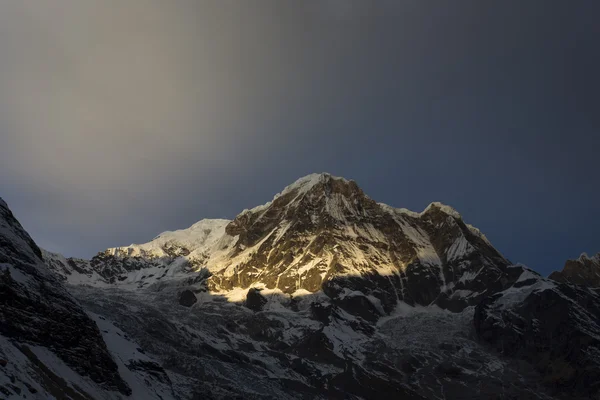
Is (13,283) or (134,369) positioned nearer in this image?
(13,283)

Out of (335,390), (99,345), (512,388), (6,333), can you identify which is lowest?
(6,333)

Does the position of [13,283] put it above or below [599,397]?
below

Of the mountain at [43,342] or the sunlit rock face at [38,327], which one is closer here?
the mountain at [43,342]

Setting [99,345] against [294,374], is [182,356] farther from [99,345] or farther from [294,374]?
[99,345]

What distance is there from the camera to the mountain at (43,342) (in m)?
62.3

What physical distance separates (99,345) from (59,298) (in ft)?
30.9

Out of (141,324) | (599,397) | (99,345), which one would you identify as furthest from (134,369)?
(599,397)

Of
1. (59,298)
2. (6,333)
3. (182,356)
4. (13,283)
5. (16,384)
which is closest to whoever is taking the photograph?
(16,384)

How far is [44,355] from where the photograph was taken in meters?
69.6

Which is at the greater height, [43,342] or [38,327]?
[38,327]

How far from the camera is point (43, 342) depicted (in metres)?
72.0

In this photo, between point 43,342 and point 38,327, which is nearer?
point 43,342

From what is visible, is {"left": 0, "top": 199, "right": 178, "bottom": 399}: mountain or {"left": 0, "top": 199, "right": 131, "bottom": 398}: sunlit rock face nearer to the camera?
{"left": 0, "top": 199, "right": 178, "bottom": 399}: mountain

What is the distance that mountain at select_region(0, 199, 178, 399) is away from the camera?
6231 cm
